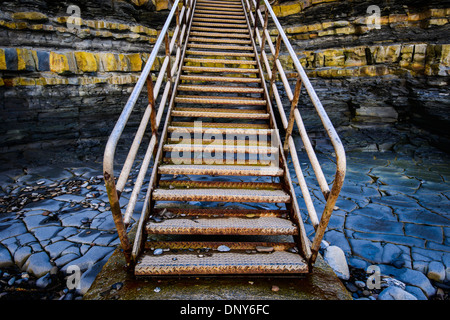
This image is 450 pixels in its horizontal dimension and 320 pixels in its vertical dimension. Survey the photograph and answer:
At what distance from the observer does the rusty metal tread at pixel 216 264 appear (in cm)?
191

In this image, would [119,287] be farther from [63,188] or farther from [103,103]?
[103,103]

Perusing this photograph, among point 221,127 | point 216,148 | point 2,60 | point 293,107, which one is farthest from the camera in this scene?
point 2,60

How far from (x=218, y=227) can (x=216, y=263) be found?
0.35 metres

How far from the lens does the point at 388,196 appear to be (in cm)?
401

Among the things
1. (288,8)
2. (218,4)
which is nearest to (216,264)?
(218,4)

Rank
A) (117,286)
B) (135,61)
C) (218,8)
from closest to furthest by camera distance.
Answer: (117,286)
(218,8)
(135,61)

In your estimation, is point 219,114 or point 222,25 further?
point 222,25

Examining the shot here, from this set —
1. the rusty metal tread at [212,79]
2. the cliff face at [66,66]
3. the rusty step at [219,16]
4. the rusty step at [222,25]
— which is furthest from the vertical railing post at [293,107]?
the cliff face at [66,66]

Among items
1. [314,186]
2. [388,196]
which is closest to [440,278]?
[388,196]

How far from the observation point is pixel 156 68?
6559 mm

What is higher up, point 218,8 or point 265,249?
point 218,8

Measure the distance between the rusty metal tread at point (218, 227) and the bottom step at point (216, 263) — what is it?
0.18 metres

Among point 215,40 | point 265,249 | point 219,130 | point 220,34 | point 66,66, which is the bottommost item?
point 265,249

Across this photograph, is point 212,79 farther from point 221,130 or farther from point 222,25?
point 222,25
